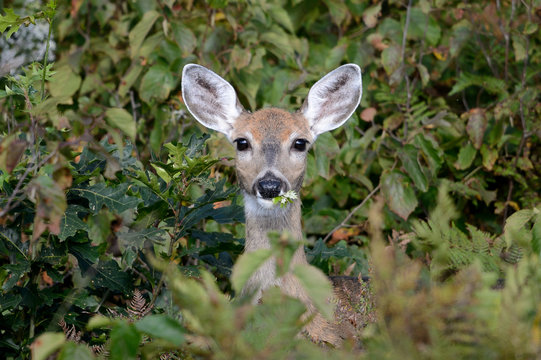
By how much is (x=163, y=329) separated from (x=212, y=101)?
7.62 ft

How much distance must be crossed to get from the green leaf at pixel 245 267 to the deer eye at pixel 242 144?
6.38 feet

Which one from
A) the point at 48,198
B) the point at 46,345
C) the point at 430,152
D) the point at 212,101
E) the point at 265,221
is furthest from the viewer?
the point at 430,152

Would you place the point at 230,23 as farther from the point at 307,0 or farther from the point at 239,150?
the point at 239,150

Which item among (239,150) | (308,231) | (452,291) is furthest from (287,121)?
(452,291)

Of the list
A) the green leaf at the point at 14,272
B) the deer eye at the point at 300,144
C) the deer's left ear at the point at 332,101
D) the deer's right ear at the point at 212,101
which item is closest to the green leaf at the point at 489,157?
the deer's left ear at the point at 332,101

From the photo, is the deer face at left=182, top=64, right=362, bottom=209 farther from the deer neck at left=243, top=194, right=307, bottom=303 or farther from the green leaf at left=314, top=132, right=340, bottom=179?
the green leaf at left=314, top=132, right=340, bottom=179

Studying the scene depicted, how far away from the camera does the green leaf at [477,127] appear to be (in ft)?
14.7

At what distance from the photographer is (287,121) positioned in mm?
A: 3438

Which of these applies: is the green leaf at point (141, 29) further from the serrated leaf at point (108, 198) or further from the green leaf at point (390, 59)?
the serrated leaf at point (108, 198)

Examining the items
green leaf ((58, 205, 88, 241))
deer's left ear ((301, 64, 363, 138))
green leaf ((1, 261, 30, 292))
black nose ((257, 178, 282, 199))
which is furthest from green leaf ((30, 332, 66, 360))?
deer's left ear ((301, 64, 363, 138))

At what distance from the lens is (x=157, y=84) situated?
4.61 m

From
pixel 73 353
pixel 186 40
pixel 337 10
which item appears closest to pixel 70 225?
pixel 73 353

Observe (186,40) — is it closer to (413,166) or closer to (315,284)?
(413,166)

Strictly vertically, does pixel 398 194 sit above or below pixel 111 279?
below
